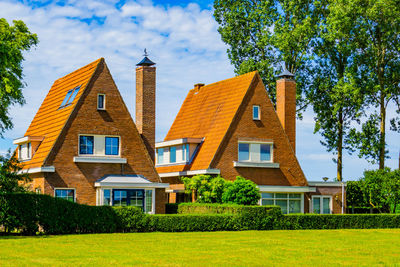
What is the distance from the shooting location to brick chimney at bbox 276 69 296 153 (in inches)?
1921

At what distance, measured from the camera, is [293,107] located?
161 ft

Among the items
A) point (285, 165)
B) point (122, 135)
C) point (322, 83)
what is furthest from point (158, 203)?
point (322, 83)

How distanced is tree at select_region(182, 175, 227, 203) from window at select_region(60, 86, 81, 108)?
981 centimetres

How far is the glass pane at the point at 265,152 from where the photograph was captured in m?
47.0

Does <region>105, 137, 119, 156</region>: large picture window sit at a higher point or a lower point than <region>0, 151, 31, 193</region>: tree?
higher

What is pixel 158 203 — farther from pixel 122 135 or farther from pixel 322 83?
pixel 322 83

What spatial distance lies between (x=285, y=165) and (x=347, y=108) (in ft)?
41.7

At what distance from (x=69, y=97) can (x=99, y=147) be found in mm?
4494

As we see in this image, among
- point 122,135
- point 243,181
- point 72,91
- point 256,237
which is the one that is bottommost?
point 256,237

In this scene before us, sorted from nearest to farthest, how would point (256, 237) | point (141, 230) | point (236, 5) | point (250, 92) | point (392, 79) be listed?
point (256, 237), point (141, 230), point (250, 92), point (392, 79), point (236, 5)

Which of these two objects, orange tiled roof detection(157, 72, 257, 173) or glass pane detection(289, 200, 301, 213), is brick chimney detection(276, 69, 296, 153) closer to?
orange tiled roof detection(157, 72, 257, 173)

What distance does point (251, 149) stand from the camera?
46562 mm

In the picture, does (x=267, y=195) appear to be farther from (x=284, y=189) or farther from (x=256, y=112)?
(x=256, y=112)

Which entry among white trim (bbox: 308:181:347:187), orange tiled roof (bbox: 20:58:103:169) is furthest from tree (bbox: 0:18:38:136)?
white trim (bbox: 308:181:347:187)
